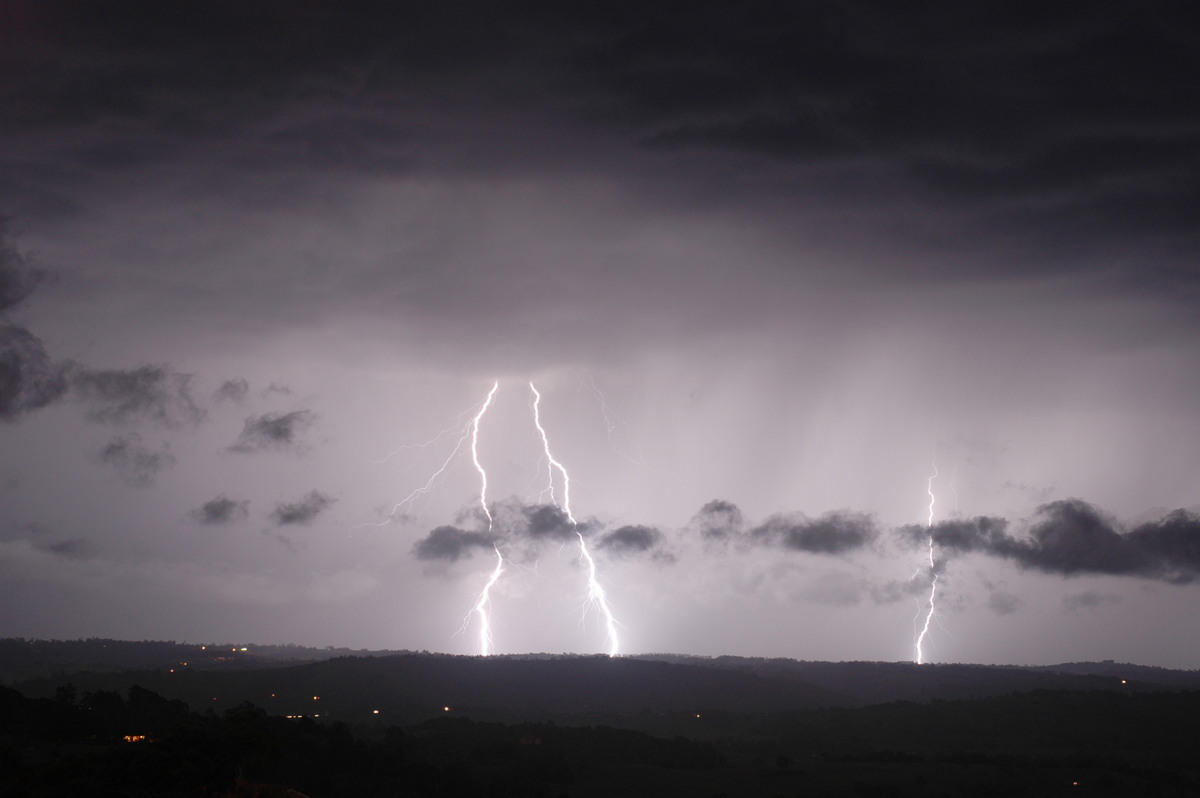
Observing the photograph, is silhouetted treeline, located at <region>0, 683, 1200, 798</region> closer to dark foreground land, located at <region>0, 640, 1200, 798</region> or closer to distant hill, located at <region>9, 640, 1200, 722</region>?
dark foreground land, located at <region>0, 640, 1200, 798</region>

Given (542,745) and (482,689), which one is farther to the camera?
(482,689)

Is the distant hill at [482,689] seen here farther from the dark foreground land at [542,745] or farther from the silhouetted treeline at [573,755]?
the silhouetted treeline at [573,755]

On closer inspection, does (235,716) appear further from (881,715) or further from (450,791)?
(881,715)

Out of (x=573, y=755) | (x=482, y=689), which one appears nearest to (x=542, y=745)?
(x=573, y=755)

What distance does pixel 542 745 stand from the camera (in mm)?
86500

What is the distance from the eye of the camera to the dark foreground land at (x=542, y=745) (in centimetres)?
4588

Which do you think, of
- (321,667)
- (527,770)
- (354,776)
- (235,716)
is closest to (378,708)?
(321,667)

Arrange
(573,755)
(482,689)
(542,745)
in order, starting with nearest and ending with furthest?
(573,755)
(542,745)
(482,689)

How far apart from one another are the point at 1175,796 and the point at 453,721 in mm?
65406

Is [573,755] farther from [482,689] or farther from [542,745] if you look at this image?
[482,689]

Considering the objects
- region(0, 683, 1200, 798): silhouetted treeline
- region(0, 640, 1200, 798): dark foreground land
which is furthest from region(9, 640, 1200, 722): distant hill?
region(0, 683, 1200, 798): silhouetted treeline

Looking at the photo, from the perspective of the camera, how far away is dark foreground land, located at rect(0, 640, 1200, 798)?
151ft

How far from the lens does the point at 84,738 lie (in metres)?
65.6

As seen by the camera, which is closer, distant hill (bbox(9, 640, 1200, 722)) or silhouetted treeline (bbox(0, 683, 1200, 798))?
silhouetted treeline (bbox(0, 683, 1200, 798))
